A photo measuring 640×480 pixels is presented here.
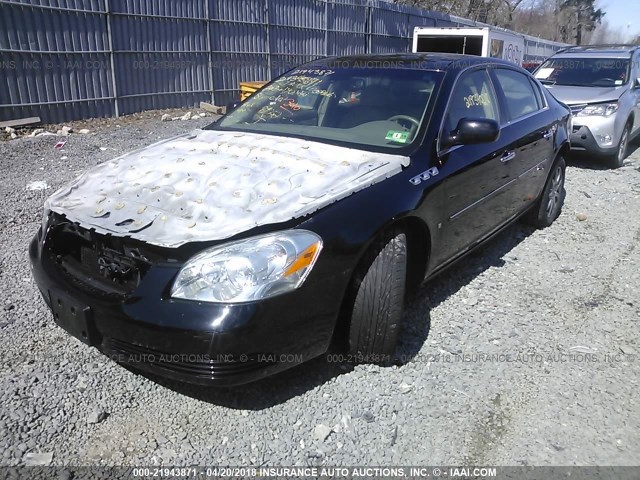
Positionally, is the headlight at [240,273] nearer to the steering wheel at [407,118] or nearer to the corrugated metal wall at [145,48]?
the steering wheel at [407,118]

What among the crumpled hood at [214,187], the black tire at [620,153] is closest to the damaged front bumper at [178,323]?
the crumpled hood at [214,187]

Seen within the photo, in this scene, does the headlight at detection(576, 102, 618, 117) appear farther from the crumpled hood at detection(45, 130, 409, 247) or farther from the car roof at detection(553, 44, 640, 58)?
the crumpled hood at detection(45, 130, 409, 247)

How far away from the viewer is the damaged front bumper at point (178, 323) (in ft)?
7.11

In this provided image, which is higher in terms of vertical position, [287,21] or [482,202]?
[287,21]

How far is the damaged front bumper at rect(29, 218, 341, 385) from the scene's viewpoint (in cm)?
217

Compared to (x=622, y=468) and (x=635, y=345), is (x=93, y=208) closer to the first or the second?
(x=622, y=468)

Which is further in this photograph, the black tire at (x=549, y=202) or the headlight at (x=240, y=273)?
the black tire at (x=549, y=202)

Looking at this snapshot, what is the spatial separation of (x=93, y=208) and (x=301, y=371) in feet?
4.38

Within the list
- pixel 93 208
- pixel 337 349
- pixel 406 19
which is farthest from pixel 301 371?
pixel 406 19

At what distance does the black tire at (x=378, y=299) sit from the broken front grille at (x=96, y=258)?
3.26ft

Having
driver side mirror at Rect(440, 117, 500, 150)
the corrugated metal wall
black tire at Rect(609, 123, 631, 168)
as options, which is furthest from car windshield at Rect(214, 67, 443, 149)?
the corrugated metal wall

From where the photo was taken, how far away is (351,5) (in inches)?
632

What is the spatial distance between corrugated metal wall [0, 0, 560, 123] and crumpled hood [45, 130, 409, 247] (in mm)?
7249

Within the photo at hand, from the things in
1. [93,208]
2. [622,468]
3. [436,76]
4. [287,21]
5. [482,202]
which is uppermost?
[287,21]
